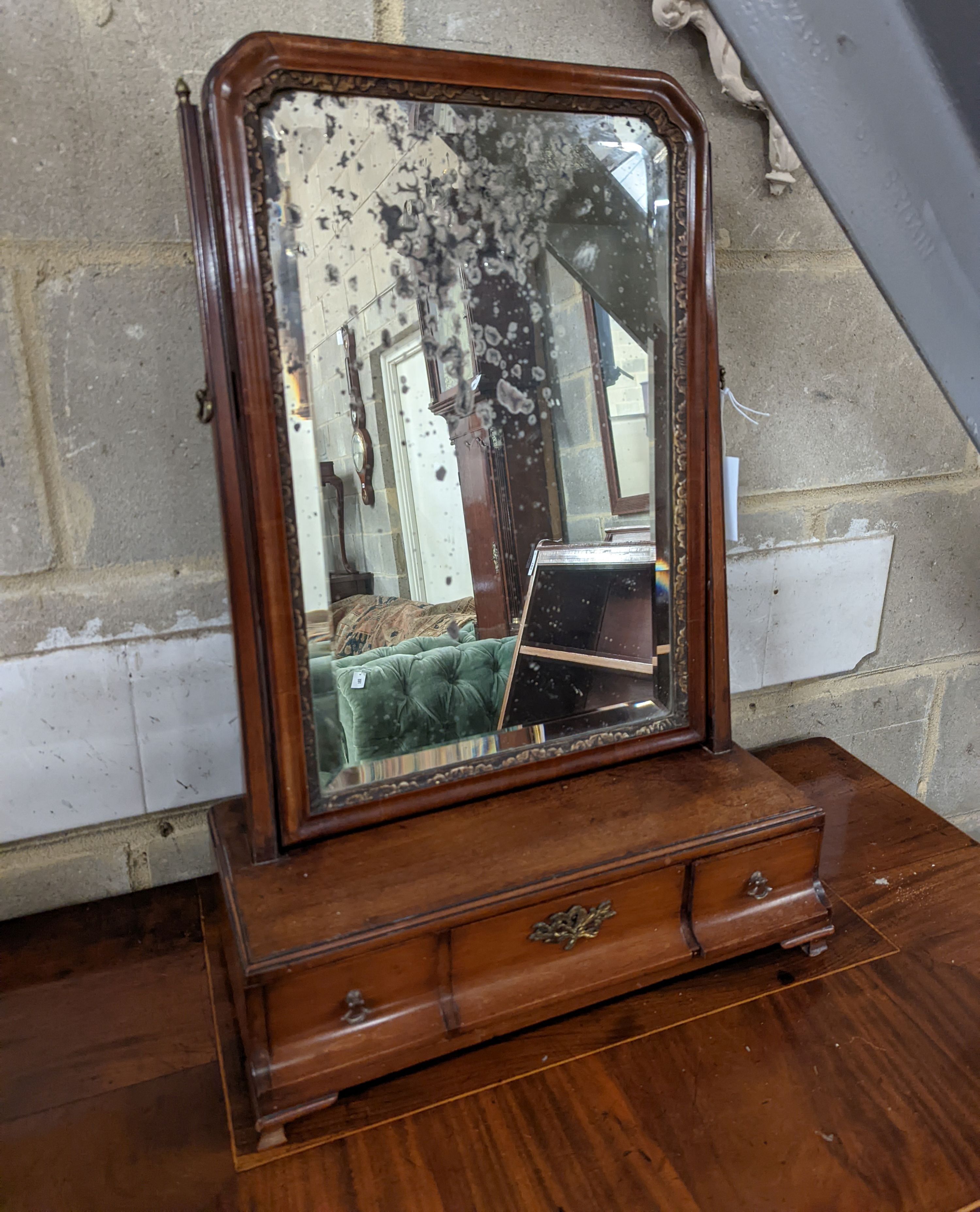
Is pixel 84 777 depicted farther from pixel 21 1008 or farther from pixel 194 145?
pixel 194 145

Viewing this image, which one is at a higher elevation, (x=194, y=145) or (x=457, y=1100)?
(x=194, y=145)

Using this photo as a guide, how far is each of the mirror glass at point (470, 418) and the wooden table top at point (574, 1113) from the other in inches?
10.5

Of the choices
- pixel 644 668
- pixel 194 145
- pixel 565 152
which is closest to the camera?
pixel 194 145

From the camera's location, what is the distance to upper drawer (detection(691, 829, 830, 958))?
0.73 metres

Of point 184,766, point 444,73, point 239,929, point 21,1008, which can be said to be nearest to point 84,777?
point 184,766

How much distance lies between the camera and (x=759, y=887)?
0.75 meters

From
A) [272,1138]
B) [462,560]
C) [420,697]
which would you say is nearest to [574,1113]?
[272,1138]

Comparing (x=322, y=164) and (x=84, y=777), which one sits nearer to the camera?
(x=322, y=164)

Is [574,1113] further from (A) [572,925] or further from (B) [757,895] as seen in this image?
(B) [757,895]

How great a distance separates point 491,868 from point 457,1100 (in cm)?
17

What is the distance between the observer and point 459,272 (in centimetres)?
69

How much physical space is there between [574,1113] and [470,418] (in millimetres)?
566

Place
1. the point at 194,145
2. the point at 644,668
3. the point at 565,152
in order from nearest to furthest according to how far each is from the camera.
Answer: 1. the point at 194,145
2. the point at 565,152
3. the point at 644,668

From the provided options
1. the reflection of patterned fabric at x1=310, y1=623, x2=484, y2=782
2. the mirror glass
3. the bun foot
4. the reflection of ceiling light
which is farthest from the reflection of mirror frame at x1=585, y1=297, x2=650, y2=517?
the bun foot
